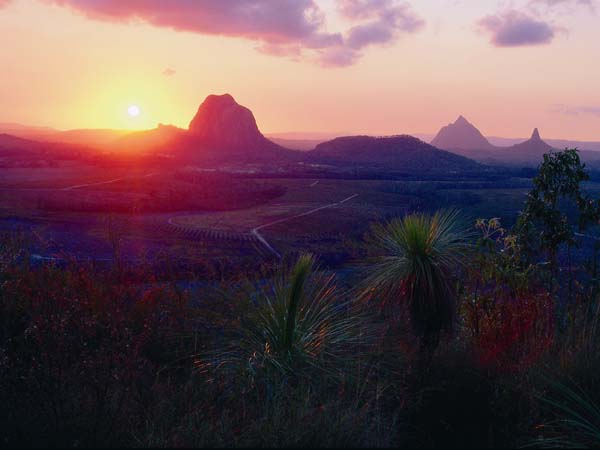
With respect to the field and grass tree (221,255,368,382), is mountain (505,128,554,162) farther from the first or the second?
grass tree (221,255,368,382)

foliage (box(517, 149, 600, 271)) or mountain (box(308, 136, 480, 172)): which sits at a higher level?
mountain (box(308, 136, 480, 172))

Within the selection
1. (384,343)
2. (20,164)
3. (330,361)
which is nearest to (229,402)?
(330,361)

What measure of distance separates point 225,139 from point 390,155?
3435 cm

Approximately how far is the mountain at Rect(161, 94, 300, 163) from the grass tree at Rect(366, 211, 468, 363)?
8715 cm

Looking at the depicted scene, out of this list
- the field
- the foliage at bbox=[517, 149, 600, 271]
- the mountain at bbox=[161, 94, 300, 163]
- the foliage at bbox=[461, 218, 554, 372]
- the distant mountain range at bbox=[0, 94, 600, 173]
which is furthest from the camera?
the mountain at bbox=[161, 94, 300, 163]

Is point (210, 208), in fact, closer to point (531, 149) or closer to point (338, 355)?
point (338, 355)

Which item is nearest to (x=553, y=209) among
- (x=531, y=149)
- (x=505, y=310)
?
(x=505, y=310)

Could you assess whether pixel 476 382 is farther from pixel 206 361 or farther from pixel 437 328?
pixel 206 361

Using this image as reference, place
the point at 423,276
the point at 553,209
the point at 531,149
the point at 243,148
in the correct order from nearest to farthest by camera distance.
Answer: the point at 423,276 → the point at 553,209 → the point at 243,148 → the point at 531,149

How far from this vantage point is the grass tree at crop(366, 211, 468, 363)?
5082 mm

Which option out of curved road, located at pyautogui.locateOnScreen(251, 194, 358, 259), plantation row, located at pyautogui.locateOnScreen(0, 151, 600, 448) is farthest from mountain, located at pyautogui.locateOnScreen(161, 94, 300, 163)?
plantation row, located at pyautogui.locateOnScreen(0, 151, 600, 448)

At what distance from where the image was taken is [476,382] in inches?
188

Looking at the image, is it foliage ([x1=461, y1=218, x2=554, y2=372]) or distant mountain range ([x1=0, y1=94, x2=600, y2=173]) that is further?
distant mountain range ([x1=0, y1=94, x2=600, y2=173])

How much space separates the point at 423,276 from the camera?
5.04 meters
